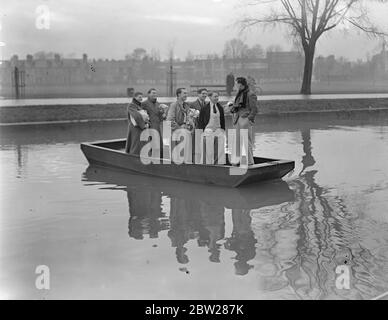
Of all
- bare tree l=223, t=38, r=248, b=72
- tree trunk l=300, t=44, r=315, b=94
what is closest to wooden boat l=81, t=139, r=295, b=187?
tree trunk l=300, t=44, r=315, b=94

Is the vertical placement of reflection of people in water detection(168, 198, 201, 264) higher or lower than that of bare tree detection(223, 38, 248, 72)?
lower

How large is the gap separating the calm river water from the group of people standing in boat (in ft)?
3.40

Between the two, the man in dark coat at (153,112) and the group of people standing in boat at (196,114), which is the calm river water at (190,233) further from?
the man in dark coat at (153,112)

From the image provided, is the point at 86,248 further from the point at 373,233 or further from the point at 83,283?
the point at 373,233

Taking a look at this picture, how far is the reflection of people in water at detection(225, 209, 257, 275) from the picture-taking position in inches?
237

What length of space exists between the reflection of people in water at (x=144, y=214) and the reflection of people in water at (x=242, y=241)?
3.44 ft

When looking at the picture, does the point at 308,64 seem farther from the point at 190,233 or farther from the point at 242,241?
the point at 242,241

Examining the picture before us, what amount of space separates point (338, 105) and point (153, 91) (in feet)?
66.0

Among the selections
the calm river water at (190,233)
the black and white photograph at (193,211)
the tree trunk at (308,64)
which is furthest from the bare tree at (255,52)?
the calm river water at (190,233)

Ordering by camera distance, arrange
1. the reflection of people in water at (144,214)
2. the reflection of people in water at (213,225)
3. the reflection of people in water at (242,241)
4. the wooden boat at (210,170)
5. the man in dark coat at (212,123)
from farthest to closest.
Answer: the man in dark coat at (212,123), the wooden boat at (210,170), the reflection of people in water at (144,214), the reflection of people in water at (213,225), the reflection of people in water at (242,241)

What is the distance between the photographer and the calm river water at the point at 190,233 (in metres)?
5.46

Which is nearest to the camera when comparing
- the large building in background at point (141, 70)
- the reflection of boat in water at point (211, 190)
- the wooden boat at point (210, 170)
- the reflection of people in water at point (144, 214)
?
the reflection of people in water at point (144, 214)

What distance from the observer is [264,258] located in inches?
247

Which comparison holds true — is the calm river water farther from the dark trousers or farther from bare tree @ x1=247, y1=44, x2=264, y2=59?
bare tree @ x1=247, y1=44, x2=264, y2=59
